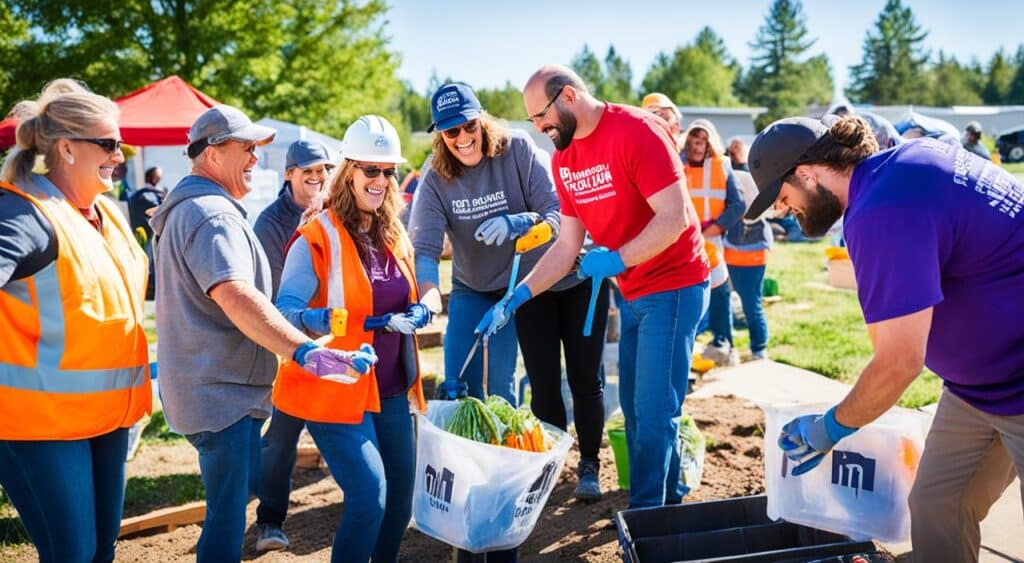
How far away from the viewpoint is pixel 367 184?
11.0 ft

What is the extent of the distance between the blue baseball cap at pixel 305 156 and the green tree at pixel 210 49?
15.0 meters

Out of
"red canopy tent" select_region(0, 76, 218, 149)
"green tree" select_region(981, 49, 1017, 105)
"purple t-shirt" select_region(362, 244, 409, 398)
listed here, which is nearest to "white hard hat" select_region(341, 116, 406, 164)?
"purple t-shirt" select_region(362, 244, 409, 398)

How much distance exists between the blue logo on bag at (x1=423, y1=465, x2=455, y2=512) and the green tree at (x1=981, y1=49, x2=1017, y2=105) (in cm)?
9533

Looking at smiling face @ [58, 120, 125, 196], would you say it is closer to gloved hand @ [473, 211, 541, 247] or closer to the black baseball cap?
gloved hand @ [473, 211, 541, 247]

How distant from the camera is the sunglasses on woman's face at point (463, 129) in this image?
4023 mm

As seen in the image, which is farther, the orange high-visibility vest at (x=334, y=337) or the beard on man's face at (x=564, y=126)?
the beard on man's face at (x=564, y=126)

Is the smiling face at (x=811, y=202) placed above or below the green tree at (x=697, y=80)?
below

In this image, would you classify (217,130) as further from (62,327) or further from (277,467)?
(277,467)

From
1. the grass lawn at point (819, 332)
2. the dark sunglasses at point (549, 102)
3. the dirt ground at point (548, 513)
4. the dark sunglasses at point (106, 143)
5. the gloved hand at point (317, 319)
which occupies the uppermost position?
the dark sunglasses at point (549, 102)

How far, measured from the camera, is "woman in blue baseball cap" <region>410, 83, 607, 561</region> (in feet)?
13.5

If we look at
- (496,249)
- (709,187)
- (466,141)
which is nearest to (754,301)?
(709,187)

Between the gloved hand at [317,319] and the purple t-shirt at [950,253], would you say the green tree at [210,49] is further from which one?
the purple t-shirt at [950,253]

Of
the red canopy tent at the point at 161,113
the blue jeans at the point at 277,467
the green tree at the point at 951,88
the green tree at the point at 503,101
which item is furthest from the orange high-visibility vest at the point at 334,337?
the green tree at the point at 951,88

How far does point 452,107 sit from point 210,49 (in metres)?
16.5
